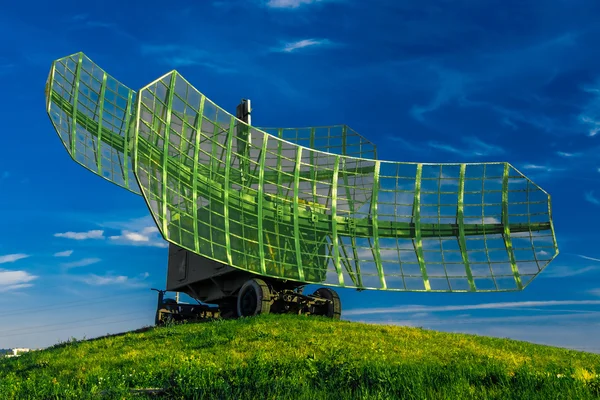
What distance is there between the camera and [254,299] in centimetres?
2508

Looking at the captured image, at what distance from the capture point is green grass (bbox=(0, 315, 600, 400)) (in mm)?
10438

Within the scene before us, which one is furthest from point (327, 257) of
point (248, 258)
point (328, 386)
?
point (328, 386)

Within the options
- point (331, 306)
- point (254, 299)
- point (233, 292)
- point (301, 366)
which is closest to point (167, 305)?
point (233, 292)

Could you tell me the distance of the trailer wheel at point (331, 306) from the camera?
26875 millimetres

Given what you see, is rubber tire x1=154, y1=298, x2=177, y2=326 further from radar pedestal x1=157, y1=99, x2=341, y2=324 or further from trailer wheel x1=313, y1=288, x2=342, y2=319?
trailer wheel x1=313, y1=288, x2=342, y2=319

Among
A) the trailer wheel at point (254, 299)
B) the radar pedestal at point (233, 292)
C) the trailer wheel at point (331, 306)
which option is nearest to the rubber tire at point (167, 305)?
the radar pedestal at point (233, 292)

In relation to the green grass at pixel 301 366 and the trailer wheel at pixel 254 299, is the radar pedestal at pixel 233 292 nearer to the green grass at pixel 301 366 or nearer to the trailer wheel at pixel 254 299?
the trailer wheel at pixel 254 299

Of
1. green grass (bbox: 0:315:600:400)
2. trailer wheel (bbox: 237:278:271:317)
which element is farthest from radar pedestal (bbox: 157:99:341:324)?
green grass (bbox: 0:315:600:400)

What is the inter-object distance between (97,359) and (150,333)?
382cm

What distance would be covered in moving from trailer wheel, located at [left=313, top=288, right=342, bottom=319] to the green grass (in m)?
3.68

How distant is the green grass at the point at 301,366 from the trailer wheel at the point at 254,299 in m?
1.75

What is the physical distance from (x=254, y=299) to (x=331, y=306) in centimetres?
413

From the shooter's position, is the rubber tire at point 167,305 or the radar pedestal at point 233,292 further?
the rubber tire at point 167,305

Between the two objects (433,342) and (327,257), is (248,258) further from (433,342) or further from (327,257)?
(433,342)
